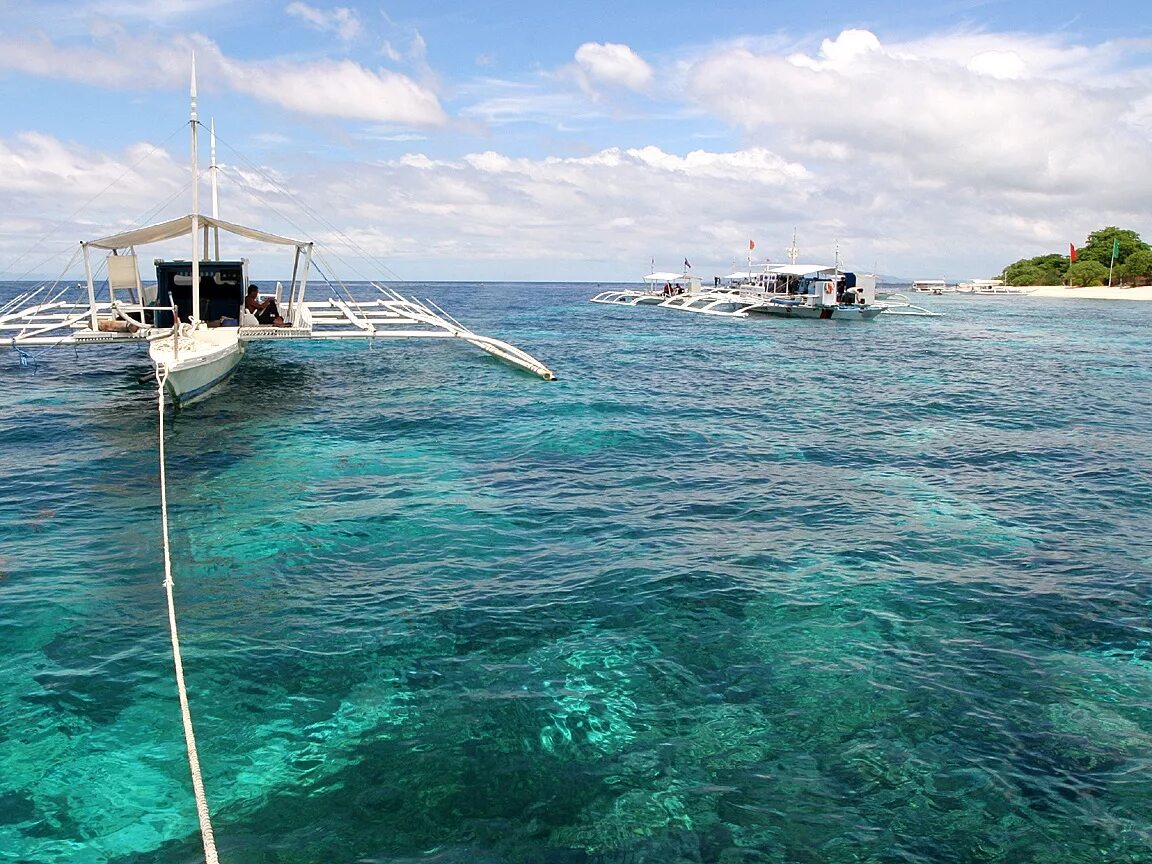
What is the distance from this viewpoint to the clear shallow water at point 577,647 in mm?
6301

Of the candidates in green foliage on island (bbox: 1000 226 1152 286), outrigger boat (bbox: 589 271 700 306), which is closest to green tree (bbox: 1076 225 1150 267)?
green foliage on island (bbox: 1000 226 1152 286)

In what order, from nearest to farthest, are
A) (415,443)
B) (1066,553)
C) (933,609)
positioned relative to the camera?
(933,609)
(1066,553)
(415,443)

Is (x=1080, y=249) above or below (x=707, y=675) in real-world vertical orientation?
above

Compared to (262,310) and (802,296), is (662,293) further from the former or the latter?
(262,310)

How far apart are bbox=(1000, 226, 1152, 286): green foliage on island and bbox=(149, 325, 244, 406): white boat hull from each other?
15399 centimetres

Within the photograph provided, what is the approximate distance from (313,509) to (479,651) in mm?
6349

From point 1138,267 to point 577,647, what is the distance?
165223 millimetres

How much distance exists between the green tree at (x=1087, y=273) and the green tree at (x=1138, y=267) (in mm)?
3048

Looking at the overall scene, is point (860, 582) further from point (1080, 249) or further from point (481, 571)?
point (1080, 249)

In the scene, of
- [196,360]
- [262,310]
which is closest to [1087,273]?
[262,310]

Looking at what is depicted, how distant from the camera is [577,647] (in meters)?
9.05

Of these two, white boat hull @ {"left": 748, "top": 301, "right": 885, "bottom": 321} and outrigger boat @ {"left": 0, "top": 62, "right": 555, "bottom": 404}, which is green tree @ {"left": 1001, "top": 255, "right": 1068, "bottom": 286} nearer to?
white boat hull @ {"left": 748, "top": 301, "right": 885, "bottom": 321}

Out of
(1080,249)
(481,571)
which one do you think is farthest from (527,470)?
(1080,249)

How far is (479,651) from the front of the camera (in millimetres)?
8914
